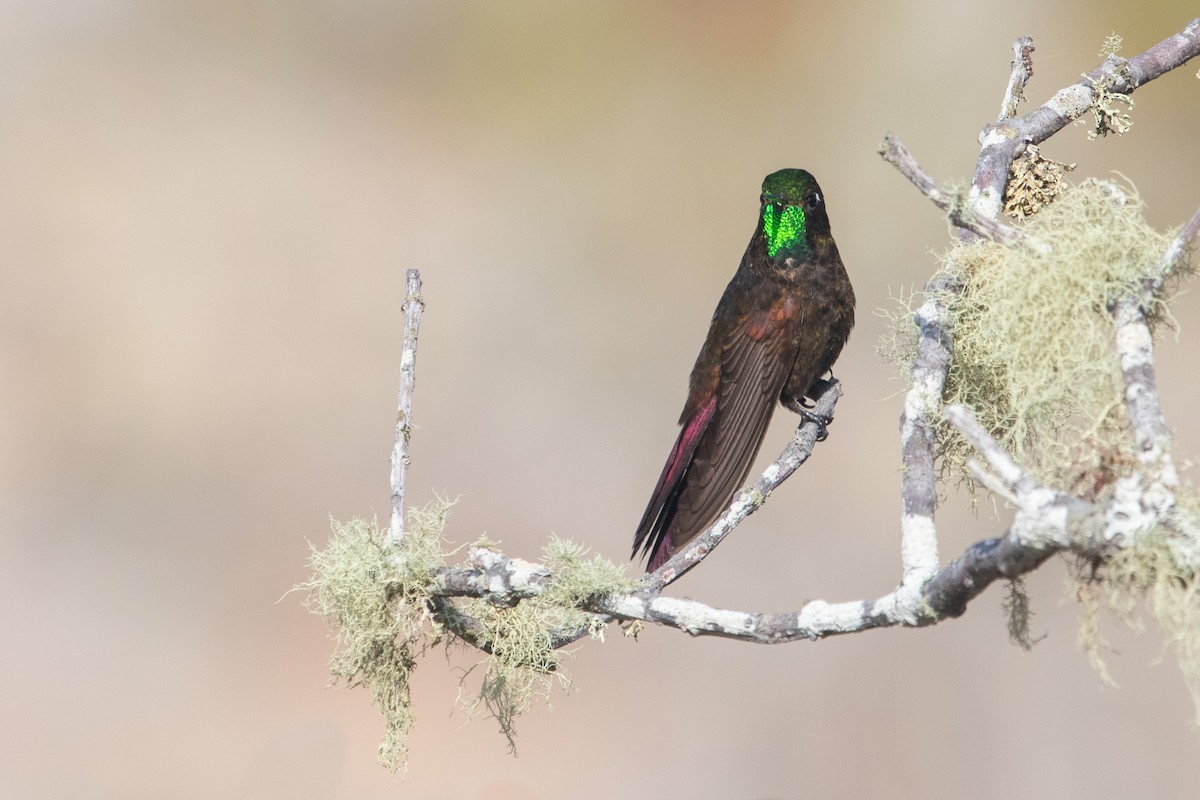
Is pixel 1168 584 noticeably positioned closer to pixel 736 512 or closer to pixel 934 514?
pixel 934 514

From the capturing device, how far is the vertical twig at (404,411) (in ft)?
6.19

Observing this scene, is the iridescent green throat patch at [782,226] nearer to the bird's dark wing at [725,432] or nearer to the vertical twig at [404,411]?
the bird's dark wing at [725,432]

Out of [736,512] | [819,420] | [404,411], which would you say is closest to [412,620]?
[404,411]

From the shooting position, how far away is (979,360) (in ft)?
6.57

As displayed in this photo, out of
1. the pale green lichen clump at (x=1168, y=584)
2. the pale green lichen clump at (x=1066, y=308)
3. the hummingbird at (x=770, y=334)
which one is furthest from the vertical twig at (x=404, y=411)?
the hummingbird at (x=770, y=334)

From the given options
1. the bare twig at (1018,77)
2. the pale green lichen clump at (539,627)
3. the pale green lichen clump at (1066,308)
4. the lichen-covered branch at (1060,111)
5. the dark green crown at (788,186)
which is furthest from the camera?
the dark green crown at (788,186)

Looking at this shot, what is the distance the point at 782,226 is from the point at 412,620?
6.10 feet

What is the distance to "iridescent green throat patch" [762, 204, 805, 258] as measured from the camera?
10.7ft

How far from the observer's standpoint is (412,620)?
191cm

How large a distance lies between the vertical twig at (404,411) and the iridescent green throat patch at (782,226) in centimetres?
150

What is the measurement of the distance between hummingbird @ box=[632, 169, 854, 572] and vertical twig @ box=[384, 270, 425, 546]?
47.8 inches

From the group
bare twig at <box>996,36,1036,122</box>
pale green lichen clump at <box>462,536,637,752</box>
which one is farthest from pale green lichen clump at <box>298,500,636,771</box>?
bare twig at <box>996,36,1036,122</box>

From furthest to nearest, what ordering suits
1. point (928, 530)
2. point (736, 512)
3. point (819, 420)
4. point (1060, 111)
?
point (819, 420) < point (1060, 111) < point (736, 512) < point (928, 530)

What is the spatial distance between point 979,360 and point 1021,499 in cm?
76
